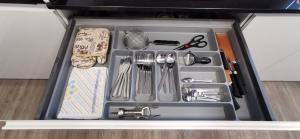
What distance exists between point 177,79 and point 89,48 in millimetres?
412

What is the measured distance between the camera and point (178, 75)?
2.84 feet

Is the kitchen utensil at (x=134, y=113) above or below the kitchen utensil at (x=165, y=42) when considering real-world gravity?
below

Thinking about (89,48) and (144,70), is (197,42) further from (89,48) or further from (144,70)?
(89,48)

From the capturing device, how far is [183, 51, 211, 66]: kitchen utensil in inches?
37.1

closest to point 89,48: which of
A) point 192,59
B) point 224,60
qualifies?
point 192,59

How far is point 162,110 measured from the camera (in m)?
0.83

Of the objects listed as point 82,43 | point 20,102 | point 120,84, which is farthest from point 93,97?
point 20,102

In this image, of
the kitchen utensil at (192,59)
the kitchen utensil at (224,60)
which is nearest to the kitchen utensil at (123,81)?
the kitchen utensil at (192,59)

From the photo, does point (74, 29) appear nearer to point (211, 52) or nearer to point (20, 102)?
point (211, 52)

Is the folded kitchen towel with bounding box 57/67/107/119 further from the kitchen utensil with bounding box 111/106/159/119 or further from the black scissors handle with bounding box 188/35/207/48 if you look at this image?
the black scissors handle with bounding box 188/35/207/48

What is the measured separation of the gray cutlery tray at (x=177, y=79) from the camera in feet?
2.64

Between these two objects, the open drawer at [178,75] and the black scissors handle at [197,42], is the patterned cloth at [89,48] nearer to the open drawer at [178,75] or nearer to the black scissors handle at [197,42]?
the open drawer at [178,75]

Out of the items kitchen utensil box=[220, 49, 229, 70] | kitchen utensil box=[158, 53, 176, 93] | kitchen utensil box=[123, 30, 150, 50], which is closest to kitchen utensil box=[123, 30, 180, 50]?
kitchen utensil box=[123, 30, 150, 50]

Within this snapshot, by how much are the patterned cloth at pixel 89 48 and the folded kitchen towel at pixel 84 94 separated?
35mm
